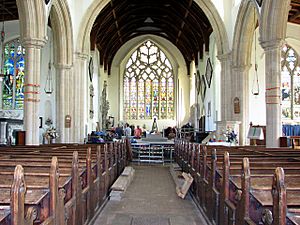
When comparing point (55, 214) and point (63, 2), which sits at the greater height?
point (63, 2)

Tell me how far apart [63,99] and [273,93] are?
6420mm

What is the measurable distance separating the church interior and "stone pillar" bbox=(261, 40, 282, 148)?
0.03 m

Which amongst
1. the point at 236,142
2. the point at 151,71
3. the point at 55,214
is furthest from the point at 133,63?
the point at 55,214

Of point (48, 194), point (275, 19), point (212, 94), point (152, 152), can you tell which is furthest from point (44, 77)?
point (48, 194)

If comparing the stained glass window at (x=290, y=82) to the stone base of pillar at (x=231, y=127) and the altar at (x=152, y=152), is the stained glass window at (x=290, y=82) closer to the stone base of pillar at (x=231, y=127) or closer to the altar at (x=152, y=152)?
the stone base of pillar at (x=231, y=127)

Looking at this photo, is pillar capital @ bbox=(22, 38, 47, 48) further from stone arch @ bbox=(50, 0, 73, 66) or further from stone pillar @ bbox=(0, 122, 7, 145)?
stone pillar @ bbox=(0, 122, 7, 145)

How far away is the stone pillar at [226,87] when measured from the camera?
38.2 ft

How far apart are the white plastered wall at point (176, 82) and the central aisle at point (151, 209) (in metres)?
17.2

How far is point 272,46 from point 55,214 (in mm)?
7215

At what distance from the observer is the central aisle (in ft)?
13.8

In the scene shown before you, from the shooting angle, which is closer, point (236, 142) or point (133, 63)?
point (236, 142)

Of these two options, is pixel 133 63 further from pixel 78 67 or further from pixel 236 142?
pixel 236 142

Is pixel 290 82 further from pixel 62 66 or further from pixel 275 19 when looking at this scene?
pixel 62 66

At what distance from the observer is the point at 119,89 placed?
Result: 24.1 meters
